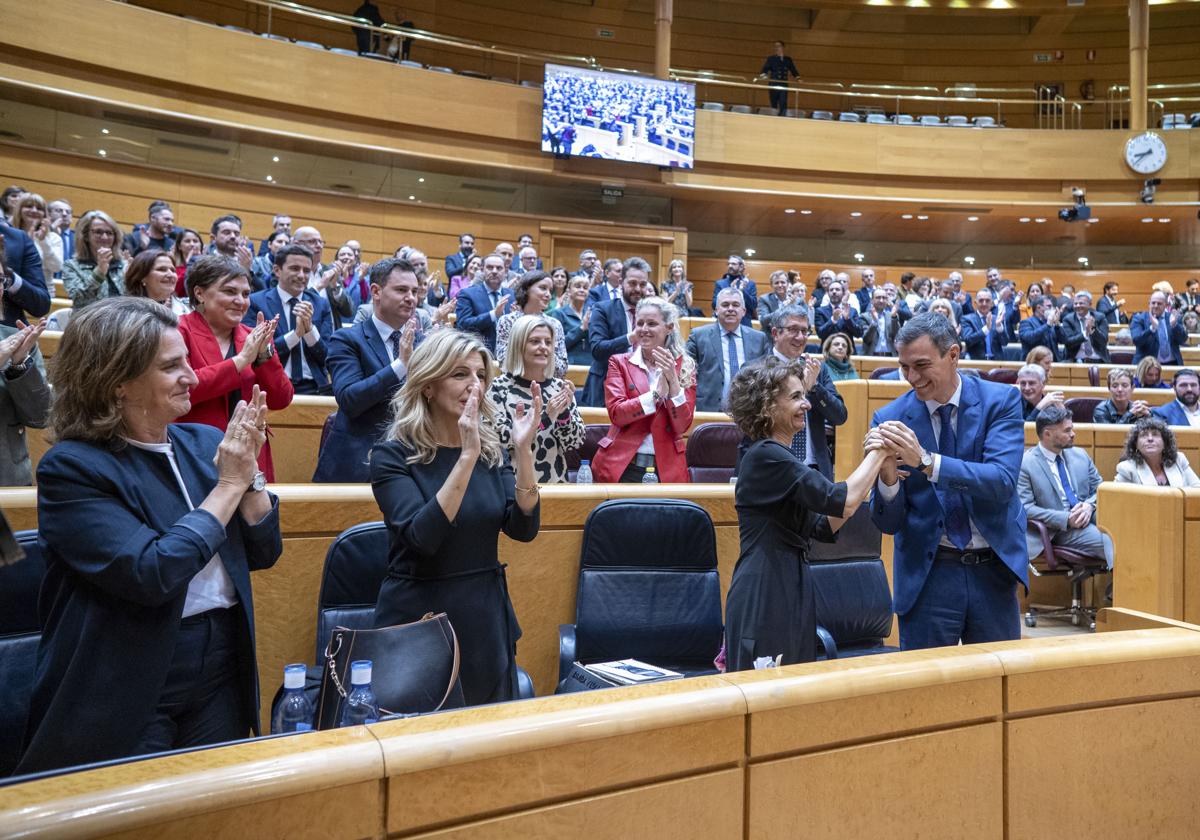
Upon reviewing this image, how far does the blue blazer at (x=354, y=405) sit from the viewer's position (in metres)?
2.87

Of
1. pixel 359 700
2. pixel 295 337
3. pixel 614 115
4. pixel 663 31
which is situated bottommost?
pixel 359 700

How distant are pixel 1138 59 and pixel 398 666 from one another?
14225 millimetres

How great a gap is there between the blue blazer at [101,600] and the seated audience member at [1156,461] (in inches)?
176

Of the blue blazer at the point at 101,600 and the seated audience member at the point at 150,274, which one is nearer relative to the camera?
the blue blazer at the point at 101,600

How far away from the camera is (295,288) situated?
3873mm

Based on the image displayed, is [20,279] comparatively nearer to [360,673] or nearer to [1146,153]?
[360,673]

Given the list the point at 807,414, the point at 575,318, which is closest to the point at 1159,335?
the point at 575,318

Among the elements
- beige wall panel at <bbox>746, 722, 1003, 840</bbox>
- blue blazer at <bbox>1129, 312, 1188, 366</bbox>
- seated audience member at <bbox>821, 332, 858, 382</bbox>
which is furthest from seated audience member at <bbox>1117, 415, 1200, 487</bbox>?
blue blazer at <bbox>1129, 312, 1188, 366</bbox>

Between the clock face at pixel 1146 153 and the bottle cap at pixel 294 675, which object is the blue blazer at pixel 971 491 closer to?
the bottle cap at pixel 294 675

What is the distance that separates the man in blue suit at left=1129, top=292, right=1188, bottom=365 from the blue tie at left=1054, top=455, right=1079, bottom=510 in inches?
192

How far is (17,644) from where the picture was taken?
165cm

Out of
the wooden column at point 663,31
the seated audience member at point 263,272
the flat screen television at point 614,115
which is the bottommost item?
the seated audience member at point 263,272

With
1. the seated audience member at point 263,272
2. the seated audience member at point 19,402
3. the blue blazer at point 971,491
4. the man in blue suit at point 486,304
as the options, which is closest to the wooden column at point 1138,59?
the man in blue suit at point 486,304

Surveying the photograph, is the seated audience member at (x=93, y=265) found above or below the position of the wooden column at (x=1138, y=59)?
below
